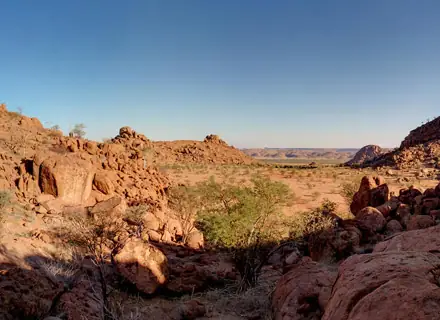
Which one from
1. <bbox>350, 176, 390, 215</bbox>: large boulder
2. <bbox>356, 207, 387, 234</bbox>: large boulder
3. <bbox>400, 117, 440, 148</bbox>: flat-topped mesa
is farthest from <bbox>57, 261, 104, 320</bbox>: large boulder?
<bbox>400, 117, 440, 148</bbox>: flat-topped mesa

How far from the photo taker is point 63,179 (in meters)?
13.2

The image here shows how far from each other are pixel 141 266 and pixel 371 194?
11850 millimetres

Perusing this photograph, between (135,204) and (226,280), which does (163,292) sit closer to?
(226,280)

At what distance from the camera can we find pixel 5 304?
4816 mm

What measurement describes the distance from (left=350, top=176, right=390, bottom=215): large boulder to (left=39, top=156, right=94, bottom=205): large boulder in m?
13.2

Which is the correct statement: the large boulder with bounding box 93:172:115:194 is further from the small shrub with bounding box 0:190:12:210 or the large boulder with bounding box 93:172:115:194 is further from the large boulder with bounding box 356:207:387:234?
the large boulder with bounding box 356:207:387:234

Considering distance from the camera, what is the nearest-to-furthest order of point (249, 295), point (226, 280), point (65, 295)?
1. point (65, 295)
2. point (249, 295)
3. point (226, 280)

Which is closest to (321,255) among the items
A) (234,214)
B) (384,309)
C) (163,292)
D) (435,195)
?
(234,214)

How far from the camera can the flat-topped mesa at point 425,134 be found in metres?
51.5

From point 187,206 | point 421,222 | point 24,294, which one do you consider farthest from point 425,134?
point 24,294

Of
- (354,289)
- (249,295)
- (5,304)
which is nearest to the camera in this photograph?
(354,289)

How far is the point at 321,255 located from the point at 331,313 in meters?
7.01

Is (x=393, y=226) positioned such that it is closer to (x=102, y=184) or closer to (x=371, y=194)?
(x=371, y=194)

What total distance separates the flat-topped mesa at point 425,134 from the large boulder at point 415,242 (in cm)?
5320
